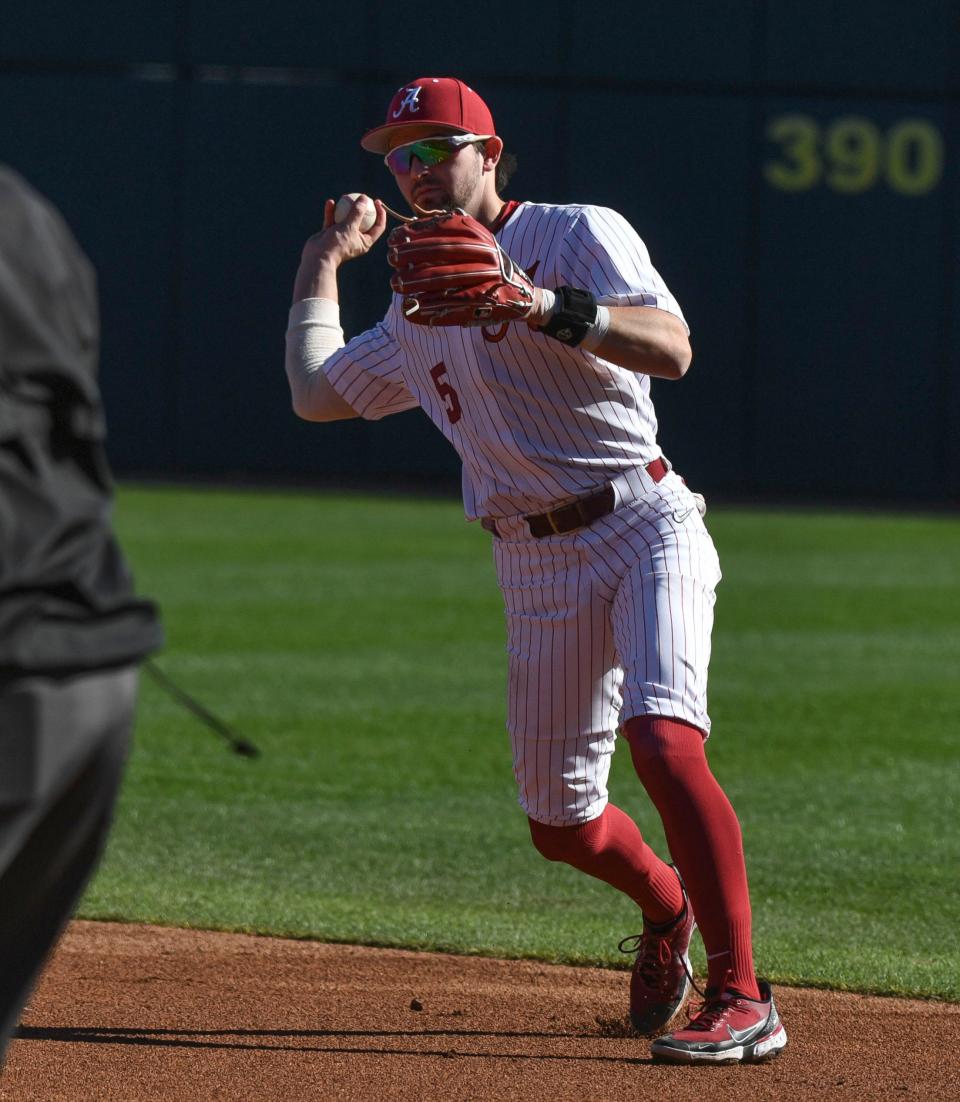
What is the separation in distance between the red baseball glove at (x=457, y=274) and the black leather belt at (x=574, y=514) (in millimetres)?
482

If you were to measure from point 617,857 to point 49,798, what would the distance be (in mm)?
2452

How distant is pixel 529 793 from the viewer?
14.2ft

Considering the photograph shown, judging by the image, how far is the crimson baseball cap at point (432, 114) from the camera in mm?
4203

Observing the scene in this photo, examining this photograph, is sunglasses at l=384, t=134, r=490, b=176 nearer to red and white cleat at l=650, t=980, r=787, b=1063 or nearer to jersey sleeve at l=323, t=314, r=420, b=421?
A: jersey sleeve at l=323, t=314, r=420, b=421

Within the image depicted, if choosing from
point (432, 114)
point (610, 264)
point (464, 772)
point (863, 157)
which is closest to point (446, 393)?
point (610, 264)

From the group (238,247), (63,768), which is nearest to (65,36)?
(238,247)

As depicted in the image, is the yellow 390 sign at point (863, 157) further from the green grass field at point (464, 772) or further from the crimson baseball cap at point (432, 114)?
the crimson baseball cap at point (432, 114)

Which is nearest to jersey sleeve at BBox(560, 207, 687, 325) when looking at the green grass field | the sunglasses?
the sunglasses

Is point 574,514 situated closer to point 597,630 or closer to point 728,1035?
point 597,630

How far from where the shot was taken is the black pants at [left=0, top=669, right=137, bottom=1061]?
2076 mm

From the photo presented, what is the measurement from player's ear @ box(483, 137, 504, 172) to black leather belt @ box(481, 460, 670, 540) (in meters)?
0.79

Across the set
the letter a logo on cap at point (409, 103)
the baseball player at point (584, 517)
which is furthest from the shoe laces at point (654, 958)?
the letter a logo on cap at point (409, 103)

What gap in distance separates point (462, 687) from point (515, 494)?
19.3 feet

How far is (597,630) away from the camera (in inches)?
166
